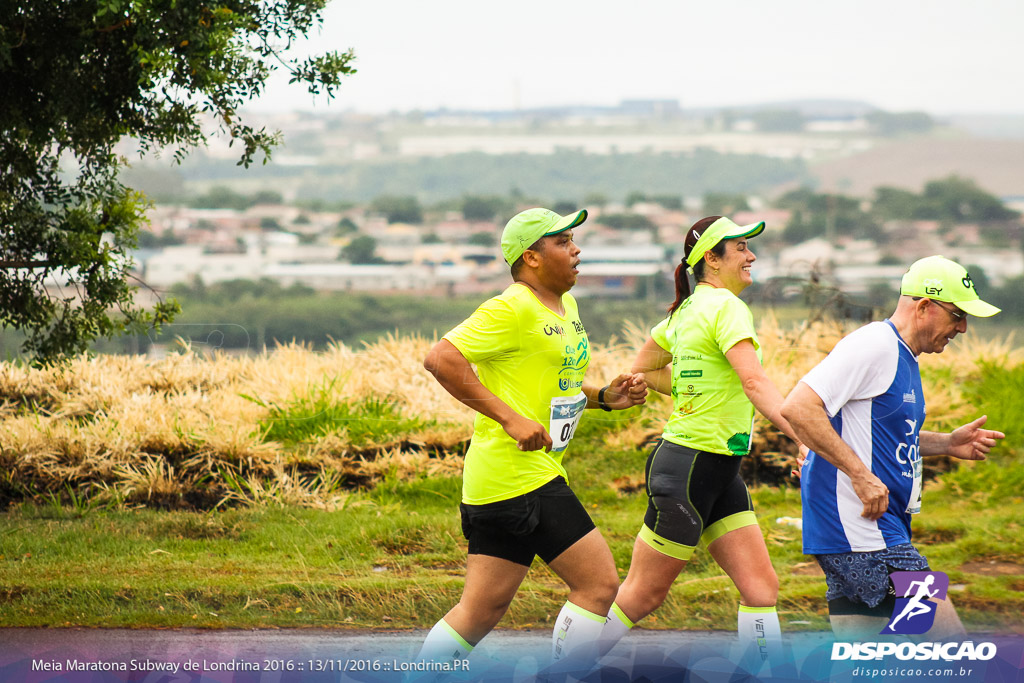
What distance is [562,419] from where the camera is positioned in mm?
4121

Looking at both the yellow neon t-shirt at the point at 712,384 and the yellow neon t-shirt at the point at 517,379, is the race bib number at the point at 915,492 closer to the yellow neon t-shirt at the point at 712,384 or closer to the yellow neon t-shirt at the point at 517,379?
the yellow neon t-shirt at the point at 712,384

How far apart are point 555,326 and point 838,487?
1.20m

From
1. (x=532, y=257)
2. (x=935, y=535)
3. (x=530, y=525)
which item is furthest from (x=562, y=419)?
(x=935, y=535)

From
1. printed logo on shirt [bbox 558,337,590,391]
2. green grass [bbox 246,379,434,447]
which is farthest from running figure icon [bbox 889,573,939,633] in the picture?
green grass [bbox 246,379,434,447]

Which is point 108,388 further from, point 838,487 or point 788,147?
point 788,147

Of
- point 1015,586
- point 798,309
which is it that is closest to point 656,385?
point 1015,586

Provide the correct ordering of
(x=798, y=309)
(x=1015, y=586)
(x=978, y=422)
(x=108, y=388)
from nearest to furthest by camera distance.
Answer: (x=978, y=422) < (x=1015, y=586) < (x=108, y=388) < (x=798, y=309)

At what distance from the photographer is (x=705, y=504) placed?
440 centimetres

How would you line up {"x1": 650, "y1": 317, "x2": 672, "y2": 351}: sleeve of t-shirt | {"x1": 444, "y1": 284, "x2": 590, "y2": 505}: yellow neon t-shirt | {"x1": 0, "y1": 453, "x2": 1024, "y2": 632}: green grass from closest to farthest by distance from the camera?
{"x1": 444, "y1": 284, "x2": 590, "y2": 505}: yellow neon t-shirt < {"x1": 650, "y1": 317, "x2": 672, "y2": 351}: sleeve of t-shirt < {"x1": 0, "y1": 453, "x2": 1024, "y2": 632}: green grass

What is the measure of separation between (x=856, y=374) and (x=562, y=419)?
110 cm

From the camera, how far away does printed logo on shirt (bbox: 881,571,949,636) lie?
147 inches

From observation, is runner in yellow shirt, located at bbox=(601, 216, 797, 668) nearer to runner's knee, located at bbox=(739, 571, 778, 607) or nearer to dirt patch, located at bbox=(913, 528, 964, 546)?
runner's knee, located at bbox=(739, 571, 778, 607)

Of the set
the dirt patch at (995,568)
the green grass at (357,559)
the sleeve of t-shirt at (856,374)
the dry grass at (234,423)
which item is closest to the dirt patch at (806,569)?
the green grass at (357,559)

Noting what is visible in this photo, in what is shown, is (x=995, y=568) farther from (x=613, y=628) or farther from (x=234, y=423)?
(x=234, y=423)
